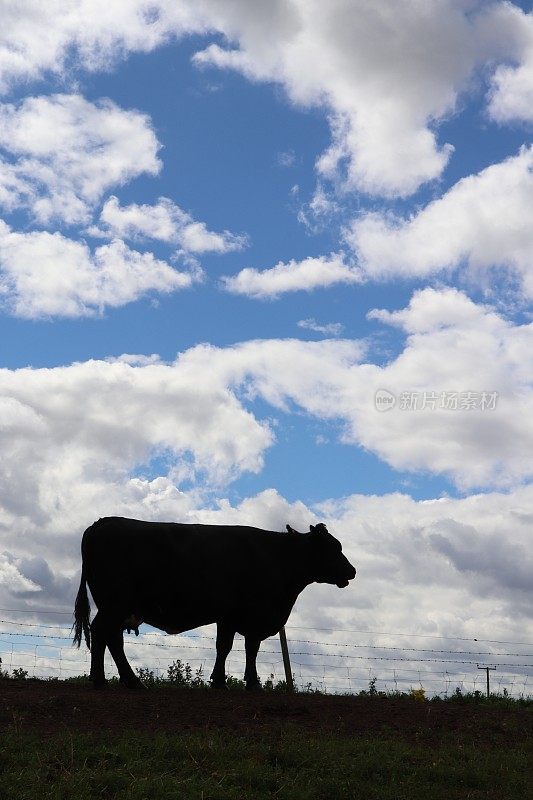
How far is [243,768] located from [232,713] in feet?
8.57

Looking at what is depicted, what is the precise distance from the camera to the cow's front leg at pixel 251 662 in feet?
53.0

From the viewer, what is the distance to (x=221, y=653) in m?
16.3

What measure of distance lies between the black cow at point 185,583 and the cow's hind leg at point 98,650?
0.6 inches

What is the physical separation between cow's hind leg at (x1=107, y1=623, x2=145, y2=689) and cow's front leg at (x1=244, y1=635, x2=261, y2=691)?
2.00m

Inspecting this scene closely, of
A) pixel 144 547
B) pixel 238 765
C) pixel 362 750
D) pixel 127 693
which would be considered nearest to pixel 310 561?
pixel 144 547

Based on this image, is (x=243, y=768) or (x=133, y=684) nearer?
(x=243, y=768)

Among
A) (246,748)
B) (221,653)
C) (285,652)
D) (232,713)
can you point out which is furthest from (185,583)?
(246,748)

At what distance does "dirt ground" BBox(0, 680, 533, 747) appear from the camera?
11797 mm

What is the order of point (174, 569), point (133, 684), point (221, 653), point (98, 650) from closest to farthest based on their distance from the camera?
point (133, 684) → point (98, 650) → point (174, 569) → point (221, 653)

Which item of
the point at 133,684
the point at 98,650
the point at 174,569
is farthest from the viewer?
Answer: the point at 174,569

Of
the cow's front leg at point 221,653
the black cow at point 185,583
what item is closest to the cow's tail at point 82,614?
the black cow at point 185,583

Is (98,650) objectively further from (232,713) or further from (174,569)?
(232,713)

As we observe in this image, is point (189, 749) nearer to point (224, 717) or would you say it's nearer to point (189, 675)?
point (224, 717)

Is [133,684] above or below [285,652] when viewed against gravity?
below
